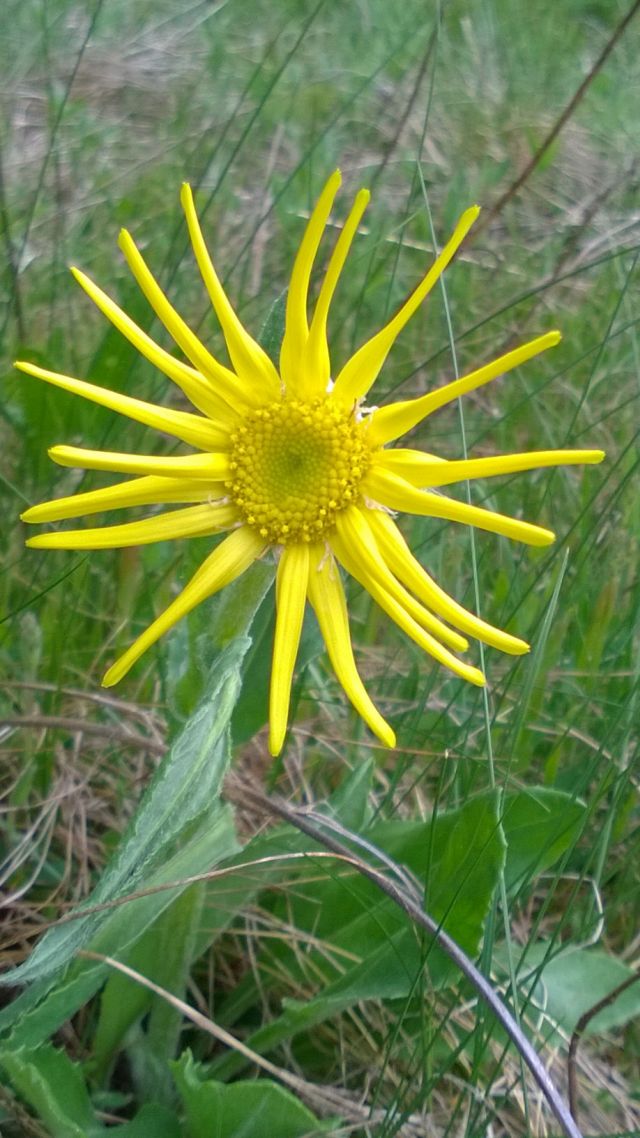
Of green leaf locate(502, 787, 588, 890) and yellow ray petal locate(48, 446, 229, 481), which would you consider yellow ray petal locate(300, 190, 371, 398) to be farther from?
green leaf locate(502, 787, 588, 890)

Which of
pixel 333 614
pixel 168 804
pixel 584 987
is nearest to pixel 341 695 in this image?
pixel 584 987

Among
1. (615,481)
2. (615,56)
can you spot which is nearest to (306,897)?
(615,481)

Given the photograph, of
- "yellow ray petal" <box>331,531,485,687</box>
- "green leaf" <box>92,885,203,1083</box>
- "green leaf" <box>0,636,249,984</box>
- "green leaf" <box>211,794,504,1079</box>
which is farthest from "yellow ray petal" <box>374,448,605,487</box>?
"green leaf" <box>92,885,203,1083</box>

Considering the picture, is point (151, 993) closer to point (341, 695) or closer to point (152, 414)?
point (341, 695)

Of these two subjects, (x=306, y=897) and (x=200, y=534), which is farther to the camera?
(x=306, y=897)

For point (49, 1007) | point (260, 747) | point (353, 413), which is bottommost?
point (260, 747)

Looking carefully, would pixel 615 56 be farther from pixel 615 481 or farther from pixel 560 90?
pixel 615 481

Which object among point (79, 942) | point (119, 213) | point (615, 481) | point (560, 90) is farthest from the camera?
point (560, 90)

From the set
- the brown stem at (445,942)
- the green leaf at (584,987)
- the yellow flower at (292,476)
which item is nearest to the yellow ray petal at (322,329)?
the yellow flower at (292,476)
